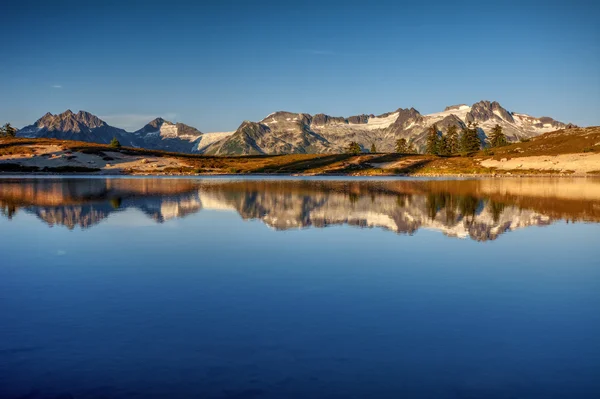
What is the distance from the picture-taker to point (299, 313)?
18.9m

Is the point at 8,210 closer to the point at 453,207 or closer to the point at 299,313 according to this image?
A: the point at 299,313

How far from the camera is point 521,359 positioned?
1471cm

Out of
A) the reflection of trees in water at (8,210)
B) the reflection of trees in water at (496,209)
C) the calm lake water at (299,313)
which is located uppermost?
the reflection of trees in water at (8,210)

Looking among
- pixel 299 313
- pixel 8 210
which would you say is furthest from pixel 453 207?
pixel 8 210

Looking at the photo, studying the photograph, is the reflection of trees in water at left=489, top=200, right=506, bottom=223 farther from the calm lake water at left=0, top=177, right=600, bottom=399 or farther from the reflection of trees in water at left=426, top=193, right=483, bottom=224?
the calm lake water at left=0, top=177, right=600, bottom=399

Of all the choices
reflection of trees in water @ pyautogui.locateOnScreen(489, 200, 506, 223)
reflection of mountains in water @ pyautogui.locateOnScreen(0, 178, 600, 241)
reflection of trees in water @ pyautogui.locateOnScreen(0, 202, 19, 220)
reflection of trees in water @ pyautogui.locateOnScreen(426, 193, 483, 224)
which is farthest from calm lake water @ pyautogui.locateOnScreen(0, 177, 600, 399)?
reflection of trees in water @ pyautogui.locateOnScreen(0, 202, 19, 220)

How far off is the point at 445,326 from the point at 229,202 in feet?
172

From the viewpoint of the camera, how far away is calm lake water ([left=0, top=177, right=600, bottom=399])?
13172mm

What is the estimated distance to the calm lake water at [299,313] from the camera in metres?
13.2

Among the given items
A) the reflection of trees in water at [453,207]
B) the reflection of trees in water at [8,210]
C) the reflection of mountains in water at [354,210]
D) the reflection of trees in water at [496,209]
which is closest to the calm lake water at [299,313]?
the reflection of mountains in water at [354,210]

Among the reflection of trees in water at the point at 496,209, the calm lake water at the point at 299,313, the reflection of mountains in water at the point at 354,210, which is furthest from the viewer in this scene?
the reflection of trees in water at the point at 496,209

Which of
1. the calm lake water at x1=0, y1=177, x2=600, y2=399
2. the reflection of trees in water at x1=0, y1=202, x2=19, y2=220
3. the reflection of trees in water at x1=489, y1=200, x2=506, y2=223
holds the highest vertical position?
the reflection of trees in water at x1=0, y1=202, x2=19, y2=220

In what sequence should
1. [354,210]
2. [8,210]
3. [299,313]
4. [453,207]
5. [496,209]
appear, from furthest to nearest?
[453,207]
[354,210]
[496,209]
[8,210]
[299,313]

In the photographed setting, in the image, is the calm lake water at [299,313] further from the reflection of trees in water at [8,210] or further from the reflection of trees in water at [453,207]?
the reflection of trees in water at [8,210]
